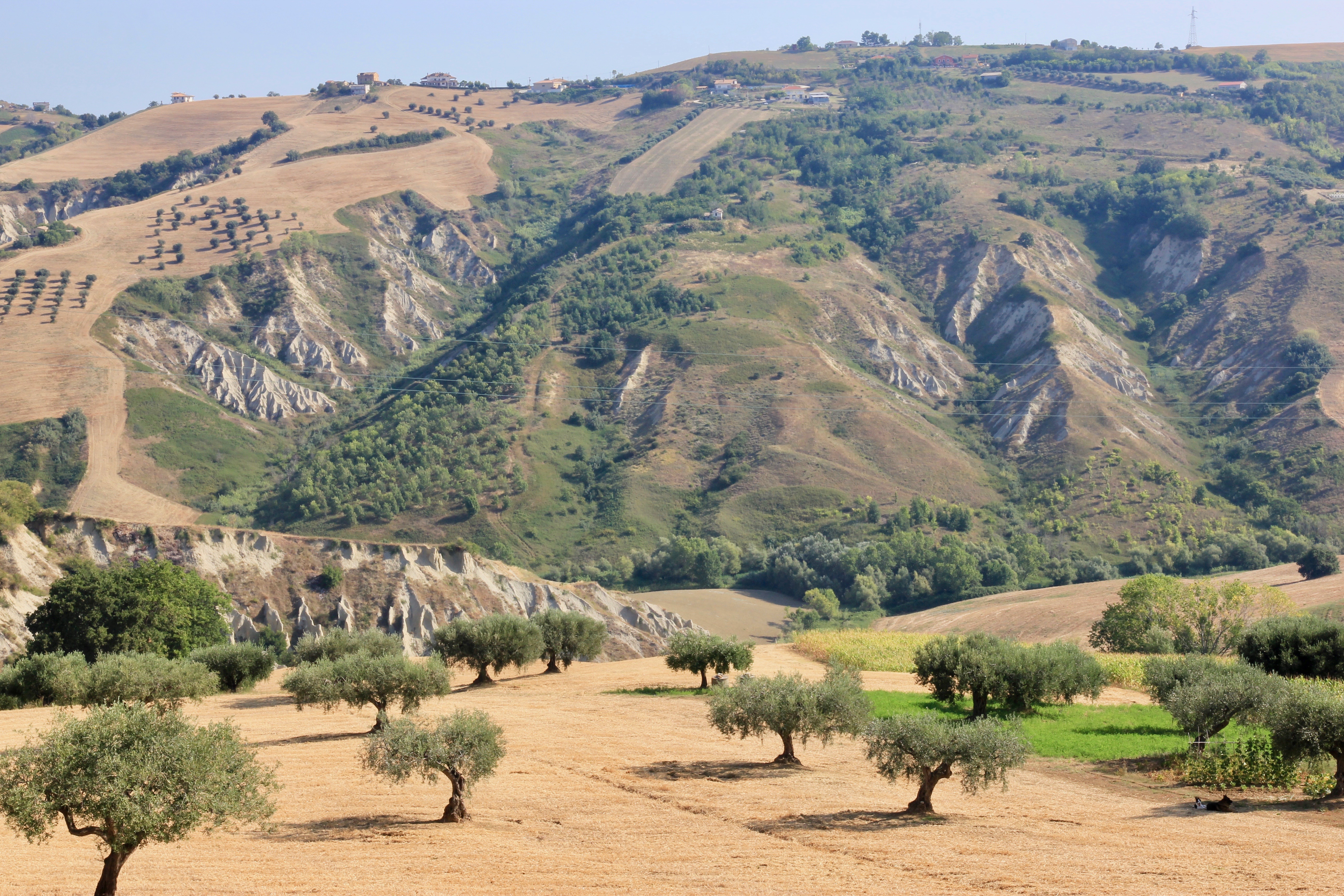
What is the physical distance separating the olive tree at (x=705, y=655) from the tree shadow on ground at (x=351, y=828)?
23839mm

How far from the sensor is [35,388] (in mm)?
122250

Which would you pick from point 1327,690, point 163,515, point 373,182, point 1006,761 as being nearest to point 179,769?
point 1006,761

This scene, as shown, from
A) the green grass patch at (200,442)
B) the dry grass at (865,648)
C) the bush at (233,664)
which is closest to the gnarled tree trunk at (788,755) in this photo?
the dry grass at (865,648)

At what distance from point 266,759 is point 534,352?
370 feet

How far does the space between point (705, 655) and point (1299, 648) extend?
1051 inches

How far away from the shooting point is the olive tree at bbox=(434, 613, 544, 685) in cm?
5419

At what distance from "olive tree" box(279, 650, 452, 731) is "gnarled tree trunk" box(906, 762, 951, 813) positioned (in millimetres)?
17299

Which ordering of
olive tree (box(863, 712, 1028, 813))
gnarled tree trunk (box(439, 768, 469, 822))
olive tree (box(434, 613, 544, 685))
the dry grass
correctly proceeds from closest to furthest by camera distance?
gnarled tree trunk (box(439, 768, 469, 822)) < olive tree (box(863, 712, 1028, 813)) < olive tree (box(434, 613, 544, 685)) < the dry grass

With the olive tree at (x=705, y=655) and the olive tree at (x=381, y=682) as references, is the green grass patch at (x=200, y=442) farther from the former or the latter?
the olive tree at (x=381, y=682)

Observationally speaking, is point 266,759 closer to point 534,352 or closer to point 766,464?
point 766,464

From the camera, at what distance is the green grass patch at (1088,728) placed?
37.3 metres

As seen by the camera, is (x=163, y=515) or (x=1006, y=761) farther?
(x=163, y=515)

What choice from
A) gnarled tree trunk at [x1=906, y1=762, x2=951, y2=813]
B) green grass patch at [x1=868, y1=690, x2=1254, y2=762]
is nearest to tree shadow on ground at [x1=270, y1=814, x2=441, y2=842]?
gnarled tree trunk at [x1=906, y1=762, x2=951, y2=813]

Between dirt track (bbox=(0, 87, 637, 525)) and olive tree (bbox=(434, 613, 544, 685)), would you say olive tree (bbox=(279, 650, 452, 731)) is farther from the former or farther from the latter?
dirt track (bbox=(0, 87, 637, 525))
